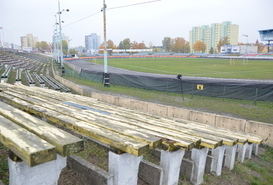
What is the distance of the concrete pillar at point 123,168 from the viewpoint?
3.59 metres

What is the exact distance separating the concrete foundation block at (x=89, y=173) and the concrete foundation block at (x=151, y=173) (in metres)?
1.22

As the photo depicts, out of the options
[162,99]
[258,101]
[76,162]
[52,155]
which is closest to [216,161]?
[76,162]

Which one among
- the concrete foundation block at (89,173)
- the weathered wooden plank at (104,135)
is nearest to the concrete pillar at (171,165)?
the concrete foundation block at (89,173)

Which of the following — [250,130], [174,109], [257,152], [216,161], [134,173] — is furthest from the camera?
[174,109]

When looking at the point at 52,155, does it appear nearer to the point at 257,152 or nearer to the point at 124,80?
the point at 257,152

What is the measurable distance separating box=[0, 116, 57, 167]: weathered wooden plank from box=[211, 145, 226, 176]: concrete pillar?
4551 mm

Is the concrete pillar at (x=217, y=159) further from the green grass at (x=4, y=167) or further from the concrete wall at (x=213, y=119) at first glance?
the green grass at (x=4, y=167)

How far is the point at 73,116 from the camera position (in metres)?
4.68

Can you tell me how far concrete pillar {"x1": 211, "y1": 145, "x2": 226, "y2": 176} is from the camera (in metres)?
5.71

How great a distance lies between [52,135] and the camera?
2932mm

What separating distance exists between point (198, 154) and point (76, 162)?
9.35 feet

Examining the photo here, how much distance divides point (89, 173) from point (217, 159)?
11.1 feet

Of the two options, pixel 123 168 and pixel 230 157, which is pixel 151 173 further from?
pixel 230 157

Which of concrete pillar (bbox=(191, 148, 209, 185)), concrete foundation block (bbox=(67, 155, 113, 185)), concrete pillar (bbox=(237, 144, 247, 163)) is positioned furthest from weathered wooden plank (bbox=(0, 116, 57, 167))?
concrete pillar (bbox=(237, 144, 247, 163))
